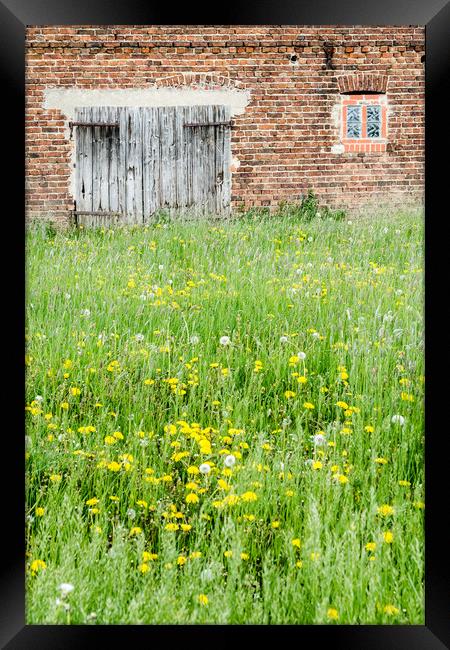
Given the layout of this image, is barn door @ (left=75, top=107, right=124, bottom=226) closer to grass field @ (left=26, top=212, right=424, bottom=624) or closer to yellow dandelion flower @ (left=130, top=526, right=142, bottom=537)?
grass field @ (left=26, top=212, right=424, bottom=624)

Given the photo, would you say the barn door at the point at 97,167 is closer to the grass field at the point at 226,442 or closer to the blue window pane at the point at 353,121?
the grass field at the point at 226,442

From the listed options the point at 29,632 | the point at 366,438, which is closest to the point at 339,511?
the point at 366,438

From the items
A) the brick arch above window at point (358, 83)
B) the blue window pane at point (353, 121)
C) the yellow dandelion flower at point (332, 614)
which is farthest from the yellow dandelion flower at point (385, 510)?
the blue window pane at point (353, 121)

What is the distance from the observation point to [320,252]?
11.9 ft

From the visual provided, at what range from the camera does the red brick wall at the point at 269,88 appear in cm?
332

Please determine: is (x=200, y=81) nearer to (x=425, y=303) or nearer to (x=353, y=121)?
(x=353, y=121)

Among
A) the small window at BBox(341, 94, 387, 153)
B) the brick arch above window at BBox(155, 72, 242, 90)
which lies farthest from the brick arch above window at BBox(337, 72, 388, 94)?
the brick arch above window at BBox(155, 72, 242, 90)

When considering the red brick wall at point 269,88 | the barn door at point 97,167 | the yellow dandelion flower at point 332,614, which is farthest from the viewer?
the barn door at point 97,167

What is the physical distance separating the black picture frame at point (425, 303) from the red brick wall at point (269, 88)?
58cm

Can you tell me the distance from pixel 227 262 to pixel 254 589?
195 centimetres

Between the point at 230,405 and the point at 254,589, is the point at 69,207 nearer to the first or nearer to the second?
the point at 230,405

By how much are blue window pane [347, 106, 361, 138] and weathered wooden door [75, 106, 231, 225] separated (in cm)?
97

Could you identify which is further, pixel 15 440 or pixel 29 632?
pixel 15 440

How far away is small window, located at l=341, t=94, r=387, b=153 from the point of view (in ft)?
15.5
